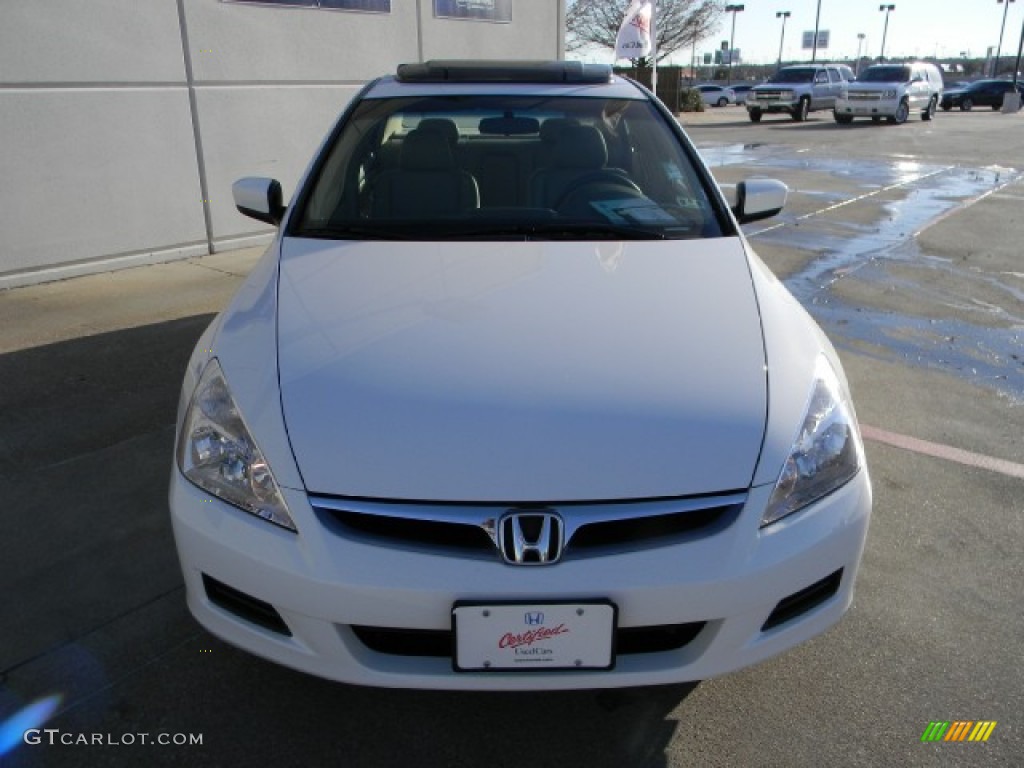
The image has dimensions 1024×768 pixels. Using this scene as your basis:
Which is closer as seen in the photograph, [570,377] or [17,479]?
[570,377]

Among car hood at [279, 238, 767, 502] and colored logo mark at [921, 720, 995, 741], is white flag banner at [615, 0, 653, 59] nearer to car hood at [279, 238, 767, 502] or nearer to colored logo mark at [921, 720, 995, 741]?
car hood at [279, 238, 767, 502]

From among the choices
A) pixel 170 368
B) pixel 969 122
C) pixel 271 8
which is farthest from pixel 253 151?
pixel 969 122

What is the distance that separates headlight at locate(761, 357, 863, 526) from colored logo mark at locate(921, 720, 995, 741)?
708mm

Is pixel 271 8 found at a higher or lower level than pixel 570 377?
higher

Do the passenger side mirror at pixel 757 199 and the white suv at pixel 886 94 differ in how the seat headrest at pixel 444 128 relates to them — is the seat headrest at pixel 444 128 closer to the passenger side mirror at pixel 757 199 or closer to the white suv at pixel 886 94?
the passenger side mirror at pixel 757 199

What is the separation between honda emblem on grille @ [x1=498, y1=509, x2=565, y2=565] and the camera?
1737 millimetres

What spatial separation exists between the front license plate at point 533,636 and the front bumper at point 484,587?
2cm

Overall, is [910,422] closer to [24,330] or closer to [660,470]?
[660,470]

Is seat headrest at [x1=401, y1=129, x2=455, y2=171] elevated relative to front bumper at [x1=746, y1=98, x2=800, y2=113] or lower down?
elevated

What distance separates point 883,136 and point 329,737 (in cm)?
2326

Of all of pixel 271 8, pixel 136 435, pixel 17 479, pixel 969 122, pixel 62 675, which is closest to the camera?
pixel 62 675

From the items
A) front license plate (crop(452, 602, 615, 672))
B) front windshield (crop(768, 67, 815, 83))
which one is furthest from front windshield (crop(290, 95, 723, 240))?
front windshield (crop(768, 67, 815, 83))

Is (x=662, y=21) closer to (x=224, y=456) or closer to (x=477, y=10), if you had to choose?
(x=477, y=10)

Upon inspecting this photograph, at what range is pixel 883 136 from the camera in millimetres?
21688
